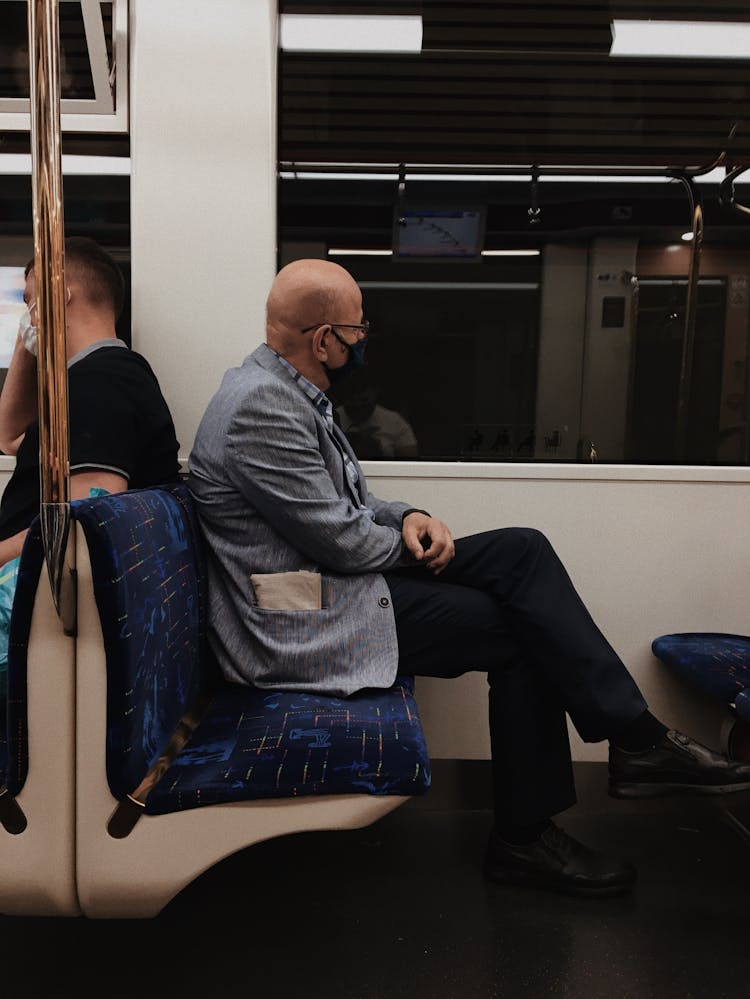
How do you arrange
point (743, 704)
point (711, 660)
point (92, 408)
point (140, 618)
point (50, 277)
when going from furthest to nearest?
point (711, 660) → point (743, 704) → point (92, 408) → point (140, 618) → point (50, 277)

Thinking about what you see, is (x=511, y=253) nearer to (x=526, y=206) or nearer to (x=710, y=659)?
(x=526, y=206)

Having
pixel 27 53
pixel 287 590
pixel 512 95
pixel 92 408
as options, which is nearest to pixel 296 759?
pixel 287 590

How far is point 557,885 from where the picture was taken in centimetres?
204

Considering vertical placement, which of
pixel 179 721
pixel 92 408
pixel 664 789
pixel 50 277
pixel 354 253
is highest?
pixel 354 253

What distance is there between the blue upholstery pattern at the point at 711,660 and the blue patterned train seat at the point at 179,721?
1017 mm

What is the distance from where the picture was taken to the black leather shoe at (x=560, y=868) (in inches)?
79.9

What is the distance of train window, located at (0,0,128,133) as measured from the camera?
2447 mm

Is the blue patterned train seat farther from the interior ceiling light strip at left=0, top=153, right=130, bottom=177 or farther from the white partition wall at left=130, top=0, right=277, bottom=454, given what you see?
the interior ceiling light strip at left=0, top=153, right=130, bottom=177

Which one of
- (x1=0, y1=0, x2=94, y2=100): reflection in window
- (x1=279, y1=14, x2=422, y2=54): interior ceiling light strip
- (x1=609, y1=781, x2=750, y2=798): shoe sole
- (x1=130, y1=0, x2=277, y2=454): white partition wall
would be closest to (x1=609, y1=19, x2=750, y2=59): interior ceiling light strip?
(x1=279, y1=14, x2=422, y2=54): interior ceiling light strip

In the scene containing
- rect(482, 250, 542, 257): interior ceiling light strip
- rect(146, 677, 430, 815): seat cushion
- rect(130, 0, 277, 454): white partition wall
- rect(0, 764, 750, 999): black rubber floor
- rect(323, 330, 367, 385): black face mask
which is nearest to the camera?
rect(146, 677, 430, 815): seat cushion

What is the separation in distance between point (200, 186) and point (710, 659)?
1979 mm

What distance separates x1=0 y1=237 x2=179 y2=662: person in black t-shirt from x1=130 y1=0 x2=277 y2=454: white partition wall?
0.72 feet

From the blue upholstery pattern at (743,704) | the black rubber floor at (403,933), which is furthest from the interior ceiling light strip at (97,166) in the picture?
the blue upholstery pattern at (743,704)

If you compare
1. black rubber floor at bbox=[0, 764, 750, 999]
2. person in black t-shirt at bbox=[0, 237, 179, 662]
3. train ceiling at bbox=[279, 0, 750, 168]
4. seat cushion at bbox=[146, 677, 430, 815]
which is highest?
train ceiling at bbox=[279, 0, 750, 168]
